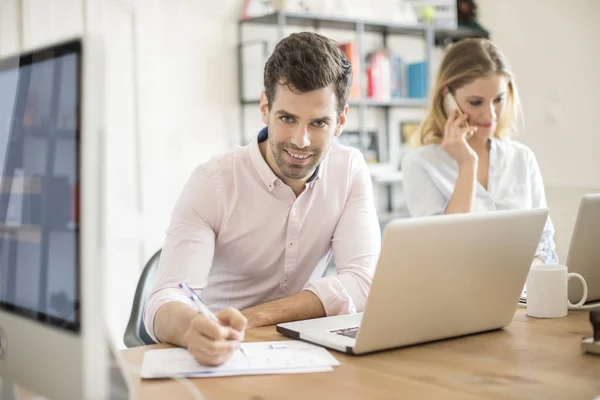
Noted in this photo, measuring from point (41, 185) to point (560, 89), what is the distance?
3.89 metres

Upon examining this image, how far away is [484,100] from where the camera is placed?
253cm

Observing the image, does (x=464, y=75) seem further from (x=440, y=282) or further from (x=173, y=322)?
(x=173, y=322)

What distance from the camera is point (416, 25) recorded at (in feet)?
14.7

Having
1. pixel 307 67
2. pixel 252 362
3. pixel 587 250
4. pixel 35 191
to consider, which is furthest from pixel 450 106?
pixel 35 191

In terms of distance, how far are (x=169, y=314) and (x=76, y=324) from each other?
24.1 inches

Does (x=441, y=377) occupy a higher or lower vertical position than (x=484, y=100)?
lower

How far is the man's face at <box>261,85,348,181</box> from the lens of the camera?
1780 mm

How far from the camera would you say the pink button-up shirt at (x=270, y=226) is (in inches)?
70.2

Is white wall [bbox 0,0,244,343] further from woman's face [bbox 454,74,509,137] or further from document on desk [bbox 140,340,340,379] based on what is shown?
document on desk [bbox 140,340,340,379]

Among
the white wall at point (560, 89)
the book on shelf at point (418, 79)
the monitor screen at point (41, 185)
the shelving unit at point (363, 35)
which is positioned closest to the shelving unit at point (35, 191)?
the monitor screen at point (41, 185)

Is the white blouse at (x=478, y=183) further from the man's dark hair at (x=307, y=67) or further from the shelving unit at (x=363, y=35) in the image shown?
the shelving unit at (x=363, y=35)

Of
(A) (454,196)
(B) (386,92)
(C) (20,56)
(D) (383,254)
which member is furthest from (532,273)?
(B) (386,92)

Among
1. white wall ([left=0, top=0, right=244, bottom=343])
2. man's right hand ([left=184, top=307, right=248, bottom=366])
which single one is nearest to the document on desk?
man's right hand ([left=184, top=307, right=248, bottom=366])

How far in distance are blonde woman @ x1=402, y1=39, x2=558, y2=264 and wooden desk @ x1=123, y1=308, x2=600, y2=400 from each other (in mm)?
1208
